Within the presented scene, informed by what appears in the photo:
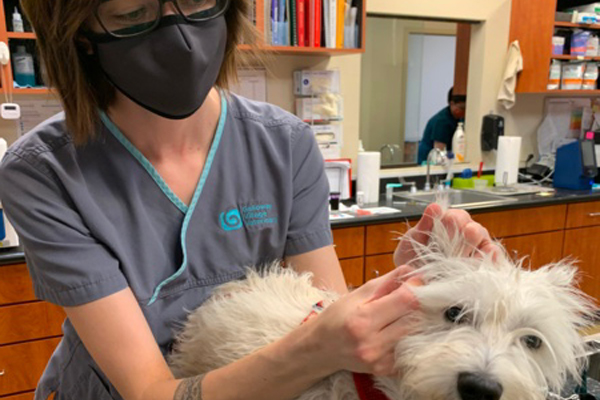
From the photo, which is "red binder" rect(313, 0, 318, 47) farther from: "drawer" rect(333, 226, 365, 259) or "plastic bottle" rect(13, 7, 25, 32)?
"plastic bottle" rect(13, 7, 25, 32)

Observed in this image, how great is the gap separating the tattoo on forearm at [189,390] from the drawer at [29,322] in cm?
167

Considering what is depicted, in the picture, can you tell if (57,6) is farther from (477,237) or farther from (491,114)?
(491,114)

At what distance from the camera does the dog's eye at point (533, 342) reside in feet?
2.53

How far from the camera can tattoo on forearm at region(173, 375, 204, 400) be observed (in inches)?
33.6

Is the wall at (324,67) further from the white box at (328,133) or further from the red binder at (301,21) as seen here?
the red binder at (301,21)

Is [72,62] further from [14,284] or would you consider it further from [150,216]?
[14,284]

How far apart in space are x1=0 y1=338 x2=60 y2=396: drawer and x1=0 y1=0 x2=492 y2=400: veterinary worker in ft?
4.24

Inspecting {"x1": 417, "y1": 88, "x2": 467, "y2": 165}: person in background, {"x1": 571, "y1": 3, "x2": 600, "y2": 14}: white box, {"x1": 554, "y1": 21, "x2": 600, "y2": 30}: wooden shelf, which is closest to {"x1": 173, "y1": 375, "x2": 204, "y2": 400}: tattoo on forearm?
{"x1": 417, "y1": 88, "x2": 467, "y2": 165}: person in background

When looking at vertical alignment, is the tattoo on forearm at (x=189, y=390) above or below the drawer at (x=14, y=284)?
above

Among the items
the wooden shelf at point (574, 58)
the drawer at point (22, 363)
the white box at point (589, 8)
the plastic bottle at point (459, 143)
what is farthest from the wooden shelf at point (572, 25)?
the drawer at point (22, 363)

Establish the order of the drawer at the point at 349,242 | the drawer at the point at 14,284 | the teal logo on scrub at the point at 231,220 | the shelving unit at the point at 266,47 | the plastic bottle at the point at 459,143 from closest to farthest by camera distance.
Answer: the teal logo on scrub at the point at 231,220 → the drawer at the point at 14,284 → the shelving unit at the point at 266,47 → the drawer at the point at 349,242 → the plastic bottle at the point at 459,143

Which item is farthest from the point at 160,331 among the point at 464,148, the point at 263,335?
the point at 464,148

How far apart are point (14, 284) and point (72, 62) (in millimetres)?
1588

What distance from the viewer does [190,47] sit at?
3.42 ft
